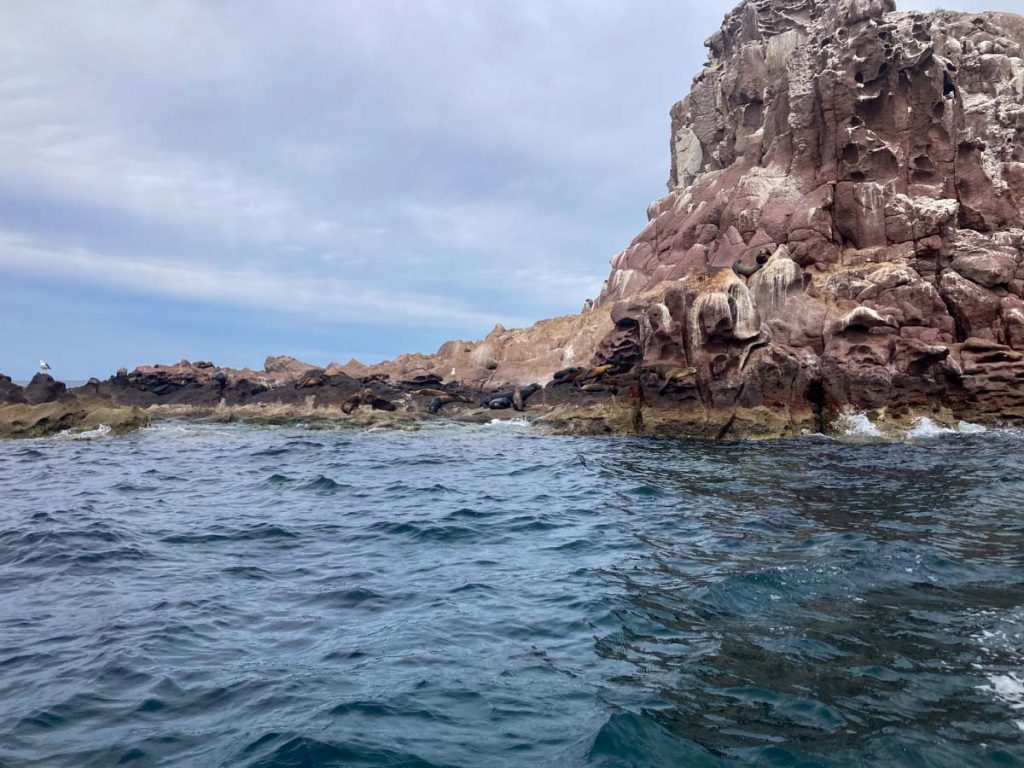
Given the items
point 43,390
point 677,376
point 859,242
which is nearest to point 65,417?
point 43,390

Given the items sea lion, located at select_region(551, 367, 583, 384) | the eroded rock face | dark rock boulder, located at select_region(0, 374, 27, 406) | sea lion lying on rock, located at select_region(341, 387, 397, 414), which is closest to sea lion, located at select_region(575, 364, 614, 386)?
the eroded rock face

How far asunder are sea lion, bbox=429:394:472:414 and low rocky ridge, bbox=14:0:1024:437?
59 centimetres

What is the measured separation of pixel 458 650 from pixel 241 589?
151 inches

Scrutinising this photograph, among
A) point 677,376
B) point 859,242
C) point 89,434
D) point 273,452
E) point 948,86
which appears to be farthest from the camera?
point 948,86

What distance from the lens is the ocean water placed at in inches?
224

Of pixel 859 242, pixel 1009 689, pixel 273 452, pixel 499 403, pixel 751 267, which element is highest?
pixel 859 242

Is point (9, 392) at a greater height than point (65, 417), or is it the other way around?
point (9, 392)

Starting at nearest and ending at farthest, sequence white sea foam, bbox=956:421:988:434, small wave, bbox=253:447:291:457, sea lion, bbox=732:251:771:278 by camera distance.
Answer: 1. white sea foam, bbox=956:421:988:434
2. small wave, bbox=253:447:291:457
3. sea lion, bbox=732:251:771:278

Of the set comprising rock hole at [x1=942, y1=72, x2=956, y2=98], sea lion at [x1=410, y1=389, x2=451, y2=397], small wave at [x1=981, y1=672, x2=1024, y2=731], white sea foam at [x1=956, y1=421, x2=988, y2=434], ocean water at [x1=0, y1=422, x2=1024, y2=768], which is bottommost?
small wave at [x1=981, y1=672, x2=1024, y2=731]

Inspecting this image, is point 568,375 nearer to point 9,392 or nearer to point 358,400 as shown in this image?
point 358,400

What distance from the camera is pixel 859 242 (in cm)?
3400

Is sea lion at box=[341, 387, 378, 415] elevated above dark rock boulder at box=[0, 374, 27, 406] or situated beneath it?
situated beneath

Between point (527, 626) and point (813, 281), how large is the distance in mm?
28151

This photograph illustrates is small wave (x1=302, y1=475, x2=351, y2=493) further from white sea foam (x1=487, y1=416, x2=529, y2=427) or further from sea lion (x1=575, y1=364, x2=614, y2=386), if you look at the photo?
sea lion (x1=575, y1=364, x2=614, y2=386)
